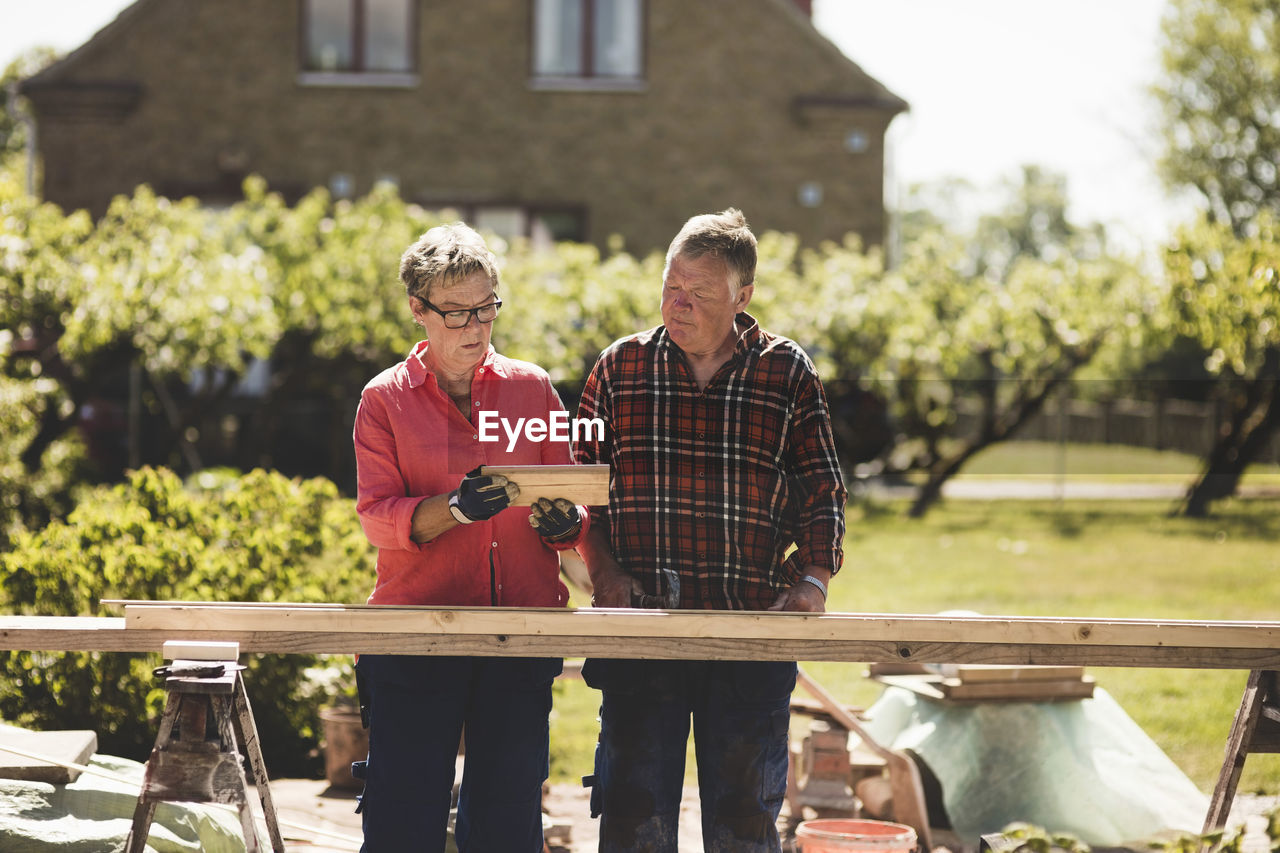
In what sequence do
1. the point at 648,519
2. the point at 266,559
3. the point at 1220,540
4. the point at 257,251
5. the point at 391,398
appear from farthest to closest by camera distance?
the point at 1220,540 < the point at 257,251 < the point at 266,559 < the point at 648,519 < the point at 391,398

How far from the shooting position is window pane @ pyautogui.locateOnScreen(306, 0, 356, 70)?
18.0m

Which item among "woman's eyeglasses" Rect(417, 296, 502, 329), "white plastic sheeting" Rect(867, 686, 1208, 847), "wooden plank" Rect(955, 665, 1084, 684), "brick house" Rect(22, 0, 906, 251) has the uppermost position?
"brick house" Rect(22, 0, 906, 251)

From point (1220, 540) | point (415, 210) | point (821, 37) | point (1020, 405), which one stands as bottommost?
point (1220, 540)

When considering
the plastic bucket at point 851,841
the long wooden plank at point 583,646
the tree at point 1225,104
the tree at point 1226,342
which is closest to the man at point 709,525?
the long wooden plank at point 583,646

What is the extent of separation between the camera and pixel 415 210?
1247 cm

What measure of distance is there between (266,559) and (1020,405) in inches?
497

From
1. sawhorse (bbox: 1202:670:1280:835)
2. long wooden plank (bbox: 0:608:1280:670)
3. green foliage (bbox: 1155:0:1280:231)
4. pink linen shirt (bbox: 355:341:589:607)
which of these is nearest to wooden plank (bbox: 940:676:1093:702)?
sawhorse (bbox: 1202:670:1280:835)

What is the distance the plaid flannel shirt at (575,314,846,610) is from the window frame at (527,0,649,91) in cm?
1552

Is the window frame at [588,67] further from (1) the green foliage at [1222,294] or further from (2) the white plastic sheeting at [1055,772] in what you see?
(2) the white plastic sheeting at [1055,772]

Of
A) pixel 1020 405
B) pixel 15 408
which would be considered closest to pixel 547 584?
pixel 15 408

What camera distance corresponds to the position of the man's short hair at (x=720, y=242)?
3.24 metres

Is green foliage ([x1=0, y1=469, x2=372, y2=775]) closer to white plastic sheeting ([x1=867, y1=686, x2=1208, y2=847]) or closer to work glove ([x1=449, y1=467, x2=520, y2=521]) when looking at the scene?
white plastic sheeting ([x1=867, y1=686, x2=1208, y2=847])

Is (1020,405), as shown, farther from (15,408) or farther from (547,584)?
(547,584)

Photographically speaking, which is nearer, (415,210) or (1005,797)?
(1005,797)
